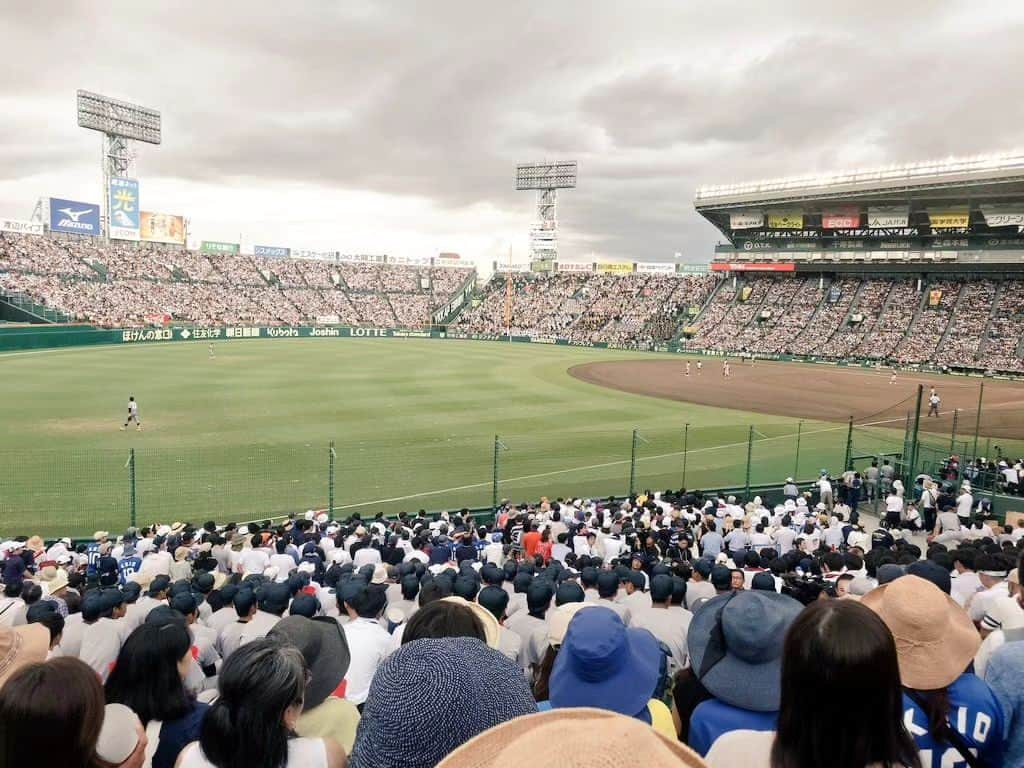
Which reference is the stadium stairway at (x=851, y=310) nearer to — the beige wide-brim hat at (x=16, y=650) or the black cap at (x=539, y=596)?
the black cap at (x=539, y=596)

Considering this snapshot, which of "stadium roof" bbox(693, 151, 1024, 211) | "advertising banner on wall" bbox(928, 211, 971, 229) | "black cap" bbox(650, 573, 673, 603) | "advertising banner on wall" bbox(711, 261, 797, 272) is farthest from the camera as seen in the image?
"advertising banner on wall" bbox(711, 261, 797, 272)

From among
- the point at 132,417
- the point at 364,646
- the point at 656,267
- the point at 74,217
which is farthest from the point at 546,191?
the point at 364,646

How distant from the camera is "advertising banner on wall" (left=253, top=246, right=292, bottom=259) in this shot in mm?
101875

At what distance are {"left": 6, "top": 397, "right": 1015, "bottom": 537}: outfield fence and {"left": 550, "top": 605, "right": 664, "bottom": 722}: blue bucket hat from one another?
1188cm

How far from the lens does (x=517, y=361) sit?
5516cm

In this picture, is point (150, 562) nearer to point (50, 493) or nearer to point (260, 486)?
→ point (260, 486)

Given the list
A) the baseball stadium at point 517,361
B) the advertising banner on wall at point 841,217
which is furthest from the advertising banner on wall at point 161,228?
the advertising banner on wall at point 841,217

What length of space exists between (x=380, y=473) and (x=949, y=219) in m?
67.1

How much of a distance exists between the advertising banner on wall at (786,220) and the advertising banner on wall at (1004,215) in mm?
16861

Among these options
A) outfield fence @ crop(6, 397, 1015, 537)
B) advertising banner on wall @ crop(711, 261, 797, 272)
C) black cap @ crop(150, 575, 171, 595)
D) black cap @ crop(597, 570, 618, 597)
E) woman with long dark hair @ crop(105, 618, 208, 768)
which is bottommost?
outfield fence @ crop(6, 397, 1015, 537)

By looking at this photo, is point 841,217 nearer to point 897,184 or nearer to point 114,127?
point 897,184

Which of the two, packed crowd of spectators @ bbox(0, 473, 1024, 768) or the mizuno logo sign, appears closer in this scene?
packed crowd of spectators @ bbox(0, 473, 1024, 768)

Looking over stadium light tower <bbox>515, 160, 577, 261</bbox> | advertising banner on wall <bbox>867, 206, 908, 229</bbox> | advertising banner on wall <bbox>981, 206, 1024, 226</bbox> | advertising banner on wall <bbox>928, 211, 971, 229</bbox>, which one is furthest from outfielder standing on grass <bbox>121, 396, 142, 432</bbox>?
stadium light tower <bbox>515, 160, 577, 261</bbox>

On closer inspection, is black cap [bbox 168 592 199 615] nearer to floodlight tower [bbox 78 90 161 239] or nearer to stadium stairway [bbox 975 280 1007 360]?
stadium stairway [bbox 975 280 1007 360]
